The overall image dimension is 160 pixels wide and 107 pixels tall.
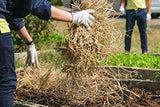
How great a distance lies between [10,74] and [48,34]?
546cm

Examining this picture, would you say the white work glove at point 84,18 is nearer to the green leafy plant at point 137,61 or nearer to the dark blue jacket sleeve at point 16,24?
the dark blue jacket sleeve at point 16,24

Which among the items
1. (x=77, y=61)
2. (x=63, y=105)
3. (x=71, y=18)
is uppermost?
(x=71, y=18)

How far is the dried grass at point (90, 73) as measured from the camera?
13.9 feet

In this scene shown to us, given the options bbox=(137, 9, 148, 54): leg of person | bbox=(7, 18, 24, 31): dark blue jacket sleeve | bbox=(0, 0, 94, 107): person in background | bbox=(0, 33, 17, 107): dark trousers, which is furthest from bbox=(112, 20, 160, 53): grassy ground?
bbox=(0, 33, 17, 107): dark trousers

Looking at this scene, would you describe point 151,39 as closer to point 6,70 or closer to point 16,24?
point 16,24

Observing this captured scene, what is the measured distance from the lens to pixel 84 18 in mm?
3938

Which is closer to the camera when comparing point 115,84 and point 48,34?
point 115,84

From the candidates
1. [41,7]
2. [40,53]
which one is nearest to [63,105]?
[41,7]

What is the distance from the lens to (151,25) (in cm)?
1416

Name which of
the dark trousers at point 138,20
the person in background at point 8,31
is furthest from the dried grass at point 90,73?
the dark trousers at point 138,20

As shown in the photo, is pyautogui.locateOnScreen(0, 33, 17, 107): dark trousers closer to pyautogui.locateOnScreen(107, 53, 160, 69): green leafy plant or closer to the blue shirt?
the blue shirt

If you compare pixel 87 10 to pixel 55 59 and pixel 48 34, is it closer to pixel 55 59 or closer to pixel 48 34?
pixel 55 59

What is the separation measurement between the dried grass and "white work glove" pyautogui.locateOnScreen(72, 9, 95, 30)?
14 cm

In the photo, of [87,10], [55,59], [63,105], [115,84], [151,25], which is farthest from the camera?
[151,25]
